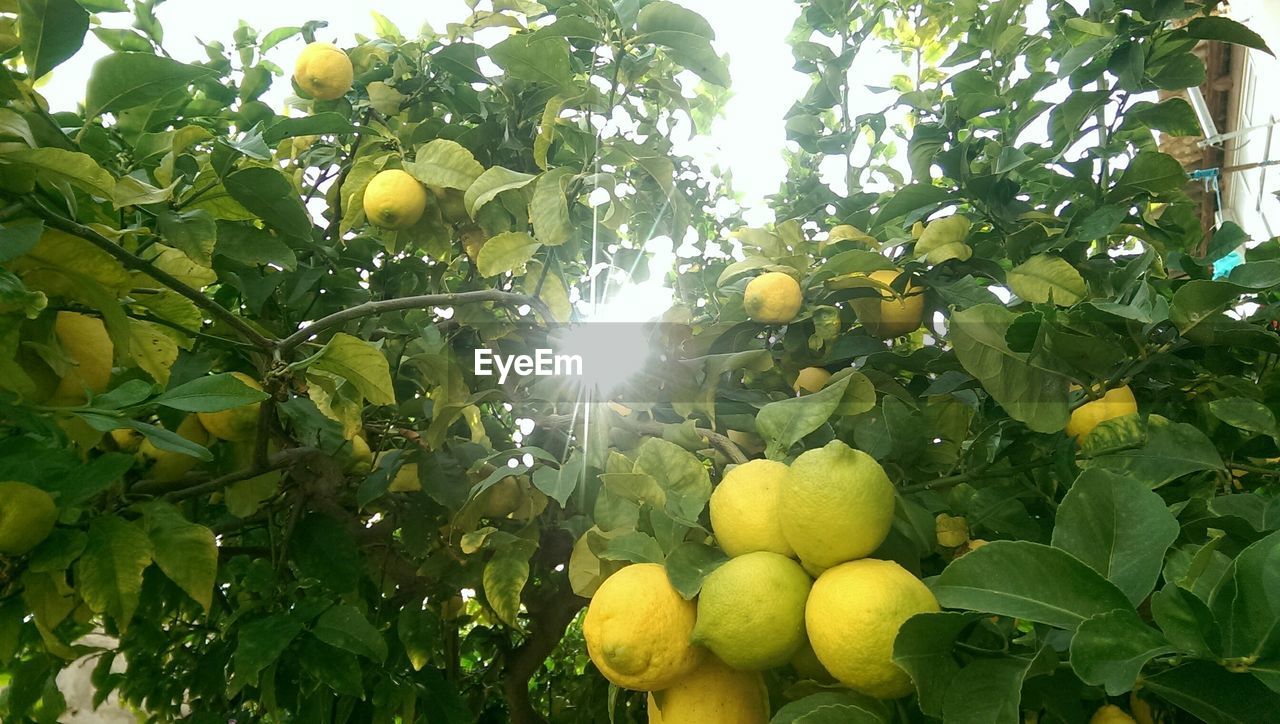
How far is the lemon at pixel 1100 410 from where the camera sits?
914 millimetres

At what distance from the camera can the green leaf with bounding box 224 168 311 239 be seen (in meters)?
0.90

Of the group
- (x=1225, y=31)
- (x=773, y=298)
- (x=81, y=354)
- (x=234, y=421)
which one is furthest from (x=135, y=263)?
(x=1225, y=31)

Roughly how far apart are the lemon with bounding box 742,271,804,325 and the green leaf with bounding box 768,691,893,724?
556mm

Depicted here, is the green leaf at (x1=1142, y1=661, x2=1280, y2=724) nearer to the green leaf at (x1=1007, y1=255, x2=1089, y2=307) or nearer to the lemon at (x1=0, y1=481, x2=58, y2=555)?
the green leaf at (x1=1007, y1=255, x2=1089, y2=307)

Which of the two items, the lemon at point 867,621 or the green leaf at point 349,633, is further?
the green leaf at point 349,633

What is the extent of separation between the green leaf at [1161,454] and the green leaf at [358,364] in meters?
0.74

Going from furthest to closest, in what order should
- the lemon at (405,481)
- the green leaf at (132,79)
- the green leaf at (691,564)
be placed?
the lemon at (405,481) → the green leaf at (132,79) → the green leaf at (691,564)

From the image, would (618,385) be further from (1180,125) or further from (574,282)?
(1180,125)

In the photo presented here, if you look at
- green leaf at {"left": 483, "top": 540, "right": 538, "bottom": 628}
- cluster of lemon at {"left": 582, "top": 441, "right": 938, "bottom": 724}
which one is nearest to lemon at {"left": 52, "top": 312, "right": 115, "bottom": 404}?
green leaf at {"left": 483, "top": 540, "right": 538, "bottom": 628}

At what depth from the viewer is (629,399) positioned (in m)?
1.11

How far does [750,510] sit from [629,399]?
423 millimetres

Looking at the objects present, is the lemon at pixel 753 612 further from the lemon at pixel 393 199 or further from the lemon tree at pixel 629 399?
the lemon at pixel 393 199

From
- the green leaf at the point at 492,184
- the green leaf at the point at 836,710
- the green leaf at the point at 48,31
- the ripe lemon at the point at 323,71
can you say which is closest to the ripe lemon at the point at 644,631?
the green leaf at the point at 836,710

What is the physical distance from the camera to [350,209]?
1.19m
